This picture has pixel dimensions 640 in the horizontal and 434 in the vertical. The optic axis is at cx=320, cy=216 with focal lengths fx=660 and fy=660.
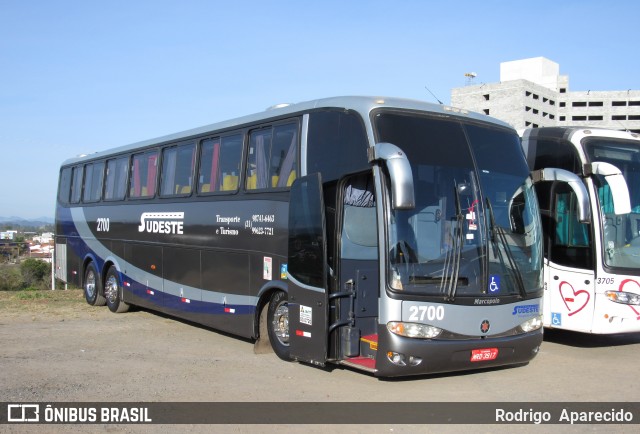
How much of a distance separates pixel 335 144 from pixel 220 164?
10.3ft

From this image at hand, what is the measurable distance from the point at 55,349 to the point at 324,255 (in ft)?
16.5

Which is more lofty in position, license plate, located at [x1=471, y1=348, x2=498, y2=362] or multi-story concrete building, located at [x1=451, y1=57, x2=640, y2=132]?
multi-story concrete building, located at [x1=451, y1=57, x2=640, y2=132]

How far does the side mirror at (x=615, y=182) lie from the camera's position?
9148 millimetres

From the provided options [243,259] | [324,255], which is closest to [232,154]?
[243,259]

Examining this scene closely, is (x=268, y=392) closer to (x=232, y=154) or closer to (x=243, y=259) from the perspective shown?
(x=243, y=259)

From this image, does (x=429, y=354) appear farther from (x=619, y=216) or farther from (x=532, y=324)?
(x=619, y=216)

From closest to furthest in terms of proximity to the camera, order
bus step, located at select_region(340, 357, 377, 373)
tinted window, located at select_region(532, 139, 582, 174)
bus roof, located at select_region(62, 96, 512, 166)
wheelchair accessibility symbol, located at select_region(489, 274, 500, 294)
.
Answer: bus step, located at select_region(340, 357, 377, 373)
wheelchair accessibility symbol, located at select_region(489, 274, 500, 294)
bus roof, located at select_region(62, 96, 512, 166)
tinted window, located at select_region(532, 139, 582, 174)

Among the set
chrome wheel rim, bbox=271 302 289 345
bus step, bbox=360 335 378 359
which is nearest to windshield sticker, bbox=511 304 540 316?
bus step, bbox=360 335 378 359

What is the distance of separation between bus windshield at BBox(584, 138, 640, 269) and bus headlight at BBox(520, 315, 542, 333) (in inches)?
81.6

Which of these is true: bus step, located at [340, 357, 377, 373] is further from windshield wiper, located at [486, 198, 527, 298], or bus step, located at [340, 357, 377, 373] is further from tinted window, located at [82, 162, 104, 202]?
tinted window, located at [82, 162, 104, 202]

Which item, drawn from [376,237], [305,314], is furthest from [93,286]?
[376,237]

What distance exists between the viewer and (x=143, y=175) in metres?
13.5

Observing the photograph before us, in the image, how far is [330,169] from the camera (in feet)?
27.3

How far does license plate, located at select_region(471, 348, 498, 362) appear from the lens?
294 inches
